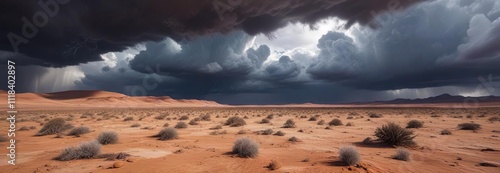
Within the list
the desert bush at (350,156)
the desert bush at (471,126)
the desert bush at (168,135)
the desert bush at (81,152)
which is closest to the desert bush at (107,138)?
the desert bush at (168,135)

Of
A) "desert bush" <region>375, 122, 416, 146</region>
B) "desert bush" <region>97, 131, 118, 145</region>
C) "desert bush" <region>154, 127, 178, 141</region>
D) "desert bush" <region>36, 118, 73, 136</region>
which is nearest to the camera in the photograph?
"desert bush" <region>375, 122, 416, 146</region>

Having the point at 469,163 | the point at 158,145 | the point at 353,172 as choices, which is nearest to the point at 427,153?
the point at 469,163

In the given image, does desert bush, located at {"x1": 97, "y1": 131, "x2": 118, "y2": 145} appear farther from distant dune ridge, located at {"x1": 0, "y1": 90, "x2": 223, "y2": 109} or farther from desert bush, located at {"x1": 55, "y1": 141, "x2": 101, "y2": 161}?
distant dune ridge, located at {"x1": 0, "y1": 90, "x2": 223, "y2": 109}

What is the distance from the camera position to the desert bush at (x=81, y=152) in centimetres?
1035

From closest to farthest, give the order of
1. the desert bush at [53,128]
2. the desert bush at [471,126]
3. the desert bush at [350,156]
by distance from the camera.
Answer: the desert bush at [350,156]
the desert bush at [53,128]
the desert bush at [471,126]

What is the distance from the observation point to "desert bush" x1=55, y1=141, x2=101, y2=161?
1035cm

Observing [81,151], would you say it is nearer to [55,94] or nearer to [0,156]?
[0,156]

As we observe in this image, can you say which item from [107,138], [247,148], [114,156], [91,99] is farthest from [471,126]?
[91,99]

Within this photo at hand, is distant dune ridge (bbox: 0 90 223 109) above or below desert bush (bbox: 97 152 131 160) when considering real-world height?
above

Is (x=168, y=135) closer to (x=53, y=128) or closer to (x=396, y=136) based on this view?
(x=53, y=128)

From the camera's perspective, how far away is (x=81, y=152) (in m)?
10.5

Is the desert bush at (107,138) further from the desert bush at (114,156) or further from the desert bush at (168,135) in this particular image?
the desert bush at (114,156)

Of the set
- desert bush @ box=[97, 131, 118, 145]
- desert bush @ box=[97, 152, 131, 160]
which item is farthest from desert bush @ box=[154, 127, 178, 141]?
desert bush @ box=[97, 152, 131, 160]

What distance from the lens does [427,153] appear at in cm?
1173
